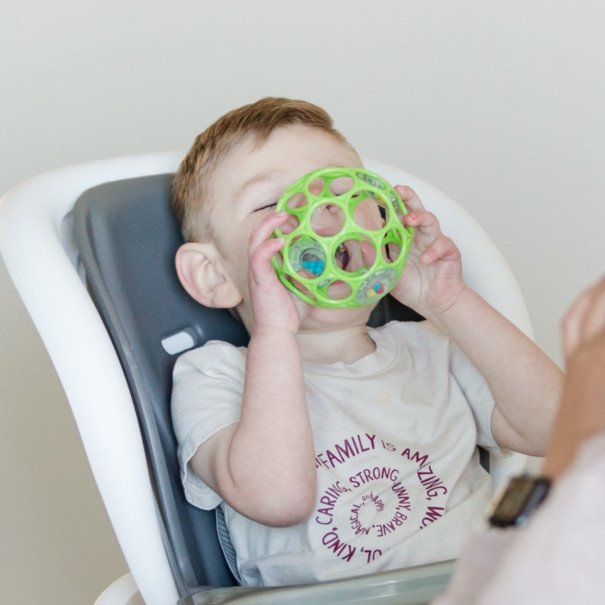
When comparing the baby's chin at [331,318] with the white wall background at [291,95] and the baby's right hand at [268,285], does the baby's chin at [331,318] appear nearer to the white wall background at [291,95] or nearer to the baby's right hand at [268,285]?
the baby's right hand at [268,285]

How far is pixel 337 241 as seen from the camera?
841mm

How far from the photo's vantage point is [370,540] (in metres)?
0.89

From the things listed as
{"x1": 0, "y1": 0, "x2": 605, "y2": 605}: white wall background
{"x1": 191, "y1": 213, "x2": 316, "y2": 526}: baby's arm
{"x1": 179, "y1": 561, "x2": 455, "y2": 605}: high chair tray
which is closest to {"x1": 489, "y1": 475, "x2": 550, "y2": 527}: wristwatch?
{"x1": 179, "y1": 561, "x2": 455, "y2": 605}: high chair tray

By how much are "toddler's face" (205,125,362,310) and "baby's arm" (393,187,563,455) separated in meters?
0.09

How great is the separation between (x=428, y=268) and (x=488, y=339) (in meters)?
0.09

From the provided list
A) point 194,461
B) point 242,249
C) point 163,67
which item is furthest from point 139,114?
point 194,461

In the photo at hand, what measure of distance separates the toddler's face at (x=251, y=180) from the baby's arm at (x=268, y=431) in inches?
3.2

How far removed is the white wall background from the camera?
144 centimetres

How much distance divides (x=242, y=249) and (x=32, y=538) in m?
0.69

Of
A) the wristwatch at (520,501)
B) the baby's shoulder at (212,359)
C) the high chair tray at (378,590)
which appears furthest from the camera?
the baby's shoulder at (212,359)

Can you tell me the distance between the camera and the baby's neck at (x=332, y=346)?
1.00 meters

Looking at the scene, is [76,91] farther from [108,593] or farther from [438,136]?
[108,593]

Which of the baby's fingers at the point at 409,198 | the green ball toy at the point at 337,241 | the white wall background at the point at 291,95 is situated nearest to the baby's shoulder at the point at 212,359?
the green ball toy at the point at 337,241

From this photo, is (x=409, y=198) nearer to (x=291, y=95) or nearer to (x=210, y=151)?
(x=210, y=151)
